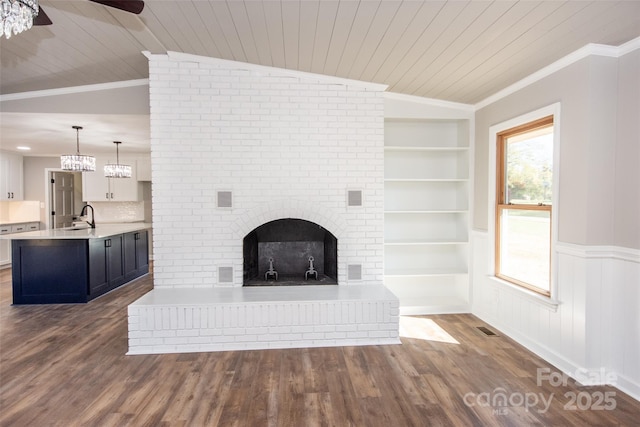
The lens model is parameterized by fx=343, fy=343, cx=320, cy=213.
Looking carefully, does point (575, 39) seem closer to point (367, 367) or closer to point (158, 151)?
point (367, 367)

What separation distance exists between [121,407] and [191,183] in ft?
6.62

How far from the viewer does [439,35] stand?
2.46 metres

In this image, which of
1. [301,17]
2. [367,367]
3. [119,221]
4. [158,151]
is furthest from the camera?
[119,221]

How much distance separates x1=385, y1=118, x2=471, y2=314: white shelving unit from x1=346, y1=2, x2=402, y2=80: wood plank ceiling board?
43.4 inches

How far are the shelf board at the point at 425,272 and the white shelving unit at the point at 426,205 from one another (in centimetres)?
6

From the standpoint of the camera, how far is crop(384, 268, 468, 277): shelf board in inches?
156

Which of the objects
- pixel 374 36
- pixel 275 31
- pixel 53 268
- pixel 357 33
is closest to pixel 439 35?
pixel 374 36

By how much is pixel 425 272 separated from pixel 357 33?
107 inches

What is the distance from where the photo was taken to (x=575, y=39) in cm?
232

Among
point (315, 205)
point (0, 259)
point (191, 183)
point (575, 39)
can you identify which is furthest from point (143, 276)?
point (575, 39)

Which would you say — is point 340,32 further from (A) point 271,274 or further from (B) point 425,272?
(B) point 425,272

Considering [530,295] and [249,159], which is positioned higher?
[249,159]

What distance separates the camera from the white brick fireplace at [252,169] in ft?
11.3

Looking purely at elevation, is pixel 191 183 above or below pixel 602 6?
below
